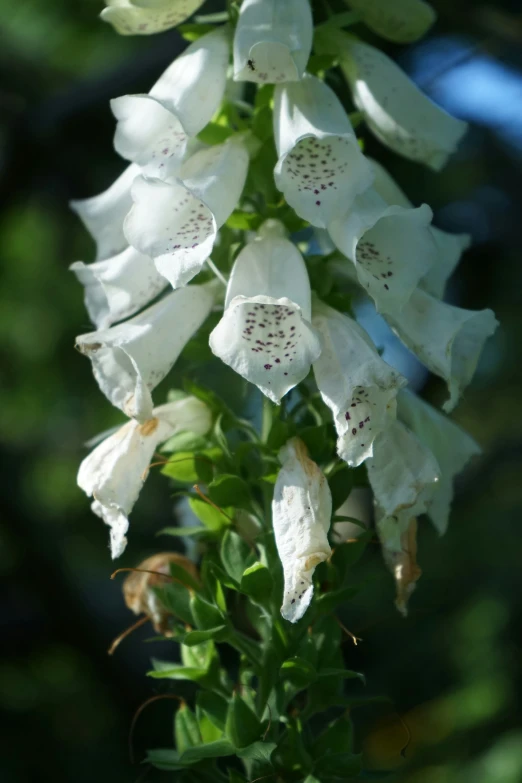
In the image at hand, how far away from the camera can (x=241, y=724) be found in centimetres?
157

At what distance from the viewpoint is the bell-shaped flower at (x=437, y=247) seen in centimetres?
190

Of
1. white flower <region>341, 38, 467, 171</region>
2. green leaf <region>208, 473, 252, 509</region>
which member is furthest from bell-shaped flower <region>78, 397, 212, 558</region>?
white flower <region>341, 38, 467, 171</region>

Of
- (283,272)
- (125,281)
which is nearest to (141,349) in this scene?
(125,281)

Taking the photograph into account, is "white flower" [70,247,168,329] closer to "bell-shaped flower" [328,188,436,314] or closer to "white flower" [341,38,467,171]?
"bell-shaped flower" [328,188,436,314]

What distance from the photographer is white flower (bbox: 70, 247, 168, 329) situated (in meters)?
1.78

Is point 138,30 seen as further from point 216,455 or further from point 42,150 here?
point 42,150

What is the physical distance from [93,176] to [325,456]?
2869 millimetres

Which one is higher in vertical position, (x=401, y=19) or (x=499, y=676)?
(x=401, y=19)

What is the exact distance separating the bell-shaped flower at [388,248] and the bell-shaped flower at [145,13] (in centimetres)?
56

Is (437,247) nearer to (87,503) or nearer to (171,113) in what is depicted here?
(171,113)

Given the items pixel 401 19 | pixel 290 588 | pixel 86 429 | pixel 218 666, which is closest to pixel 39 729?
pixel 86 429

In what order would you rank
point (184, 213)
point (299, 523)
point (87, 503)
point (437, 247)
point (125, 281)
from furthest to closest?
point (87, 503) < point (437, 247) < point (125, 281) < point (184, 213) < point (299, 523)

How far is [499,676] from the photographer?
3.99 m

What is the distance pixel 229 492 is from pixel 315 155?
609 mm
